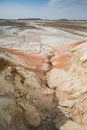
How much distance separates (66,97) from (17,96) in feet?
8.41

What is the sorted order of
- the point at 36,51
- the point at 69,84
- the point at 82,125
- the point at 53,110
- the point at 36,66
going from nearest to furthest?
the point at 82,125 → the point at 53,110 → the point at 69,84 → the point at 36,66 → the point at 36,51

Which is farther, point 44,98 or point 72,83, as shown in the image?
point 72,83

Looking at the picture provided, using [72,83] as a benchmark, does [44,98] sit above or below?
below

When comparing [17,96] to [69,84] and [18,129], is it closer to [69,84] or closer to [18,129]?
[18,129]

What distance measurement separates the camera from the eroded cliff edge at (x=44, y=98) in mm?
8036

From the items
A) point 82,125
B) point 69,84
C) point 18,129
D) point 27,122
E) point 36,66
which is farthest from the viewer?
point 36,66

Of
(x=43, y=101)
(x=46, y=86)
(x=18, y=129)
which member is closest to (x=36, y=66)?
(x=46, y=86)

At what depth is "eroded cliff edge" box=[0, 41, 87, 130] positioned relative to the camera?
8036mm

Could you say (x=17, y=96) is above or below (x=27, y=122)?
above

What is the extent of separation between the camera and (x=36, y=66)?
13.5 m

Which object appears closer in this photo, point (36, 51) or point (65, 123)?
point (65, 123)

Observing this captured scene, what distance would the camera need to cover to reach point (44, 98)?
9.30m

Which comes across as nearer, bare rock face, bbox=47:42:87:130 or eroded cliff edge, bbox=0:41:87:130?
eroded cliff edge, bbox=0:41:87:130

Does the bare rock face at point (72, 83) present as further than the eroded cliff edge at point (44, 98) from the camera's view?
Yes
